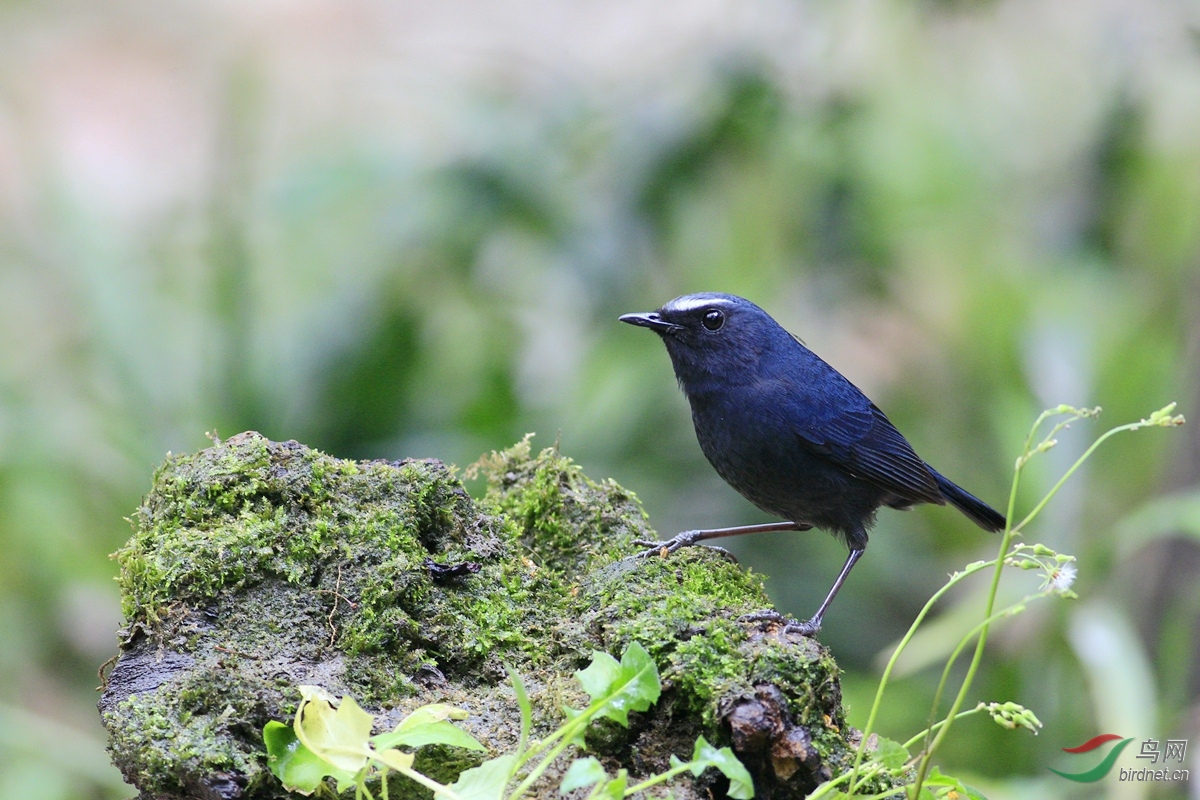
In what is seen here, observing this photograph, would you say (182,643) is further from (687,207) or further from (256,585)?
(687,207)

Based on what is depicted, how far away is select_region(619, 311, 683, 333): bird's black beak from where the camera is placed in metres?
3.62

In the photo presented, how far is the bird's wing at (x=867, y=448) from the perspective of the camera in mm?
3582

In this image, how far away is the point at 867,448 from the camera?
3695mm

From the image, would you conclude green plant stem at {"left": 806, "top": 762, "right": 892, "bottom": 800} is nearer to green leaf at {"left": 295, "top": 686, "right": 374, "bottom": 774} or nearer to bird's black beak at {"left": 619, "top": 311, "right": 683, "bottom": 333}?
green leaf at {"left": 295, "top": 686, "right": 374, "bottom": 774}

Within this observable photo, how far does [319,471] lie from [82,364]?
494 centimetres

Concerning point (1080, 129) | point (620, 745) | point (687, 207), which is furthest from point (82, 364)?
point (1080, 129)

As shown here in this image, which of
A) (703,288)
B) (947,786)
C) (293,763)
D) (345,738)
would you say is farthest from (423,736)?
(703,288)

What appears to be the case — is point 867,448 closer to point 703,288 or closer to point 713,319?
point 713,319

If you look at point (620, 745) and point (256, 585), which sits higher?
point (256, 585)

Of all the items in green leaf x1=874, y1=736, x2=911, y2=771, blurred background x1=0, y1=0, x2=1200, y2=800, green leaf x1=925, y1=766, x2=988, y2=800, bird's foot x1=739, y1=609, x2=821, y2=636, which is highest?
blurred background x1=0, y1=0, x2=1200, y2=800

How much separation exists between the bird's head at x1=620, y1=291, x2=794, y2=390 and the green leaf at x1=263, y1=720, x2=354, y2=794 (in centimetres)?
199

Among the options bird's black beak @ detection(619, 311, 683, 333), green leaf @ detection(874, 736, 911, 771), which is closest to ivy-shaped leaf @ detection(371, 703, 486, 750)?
green leaf @ detection(874, 736, 911, 771)

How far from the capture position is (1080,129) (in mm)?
7758

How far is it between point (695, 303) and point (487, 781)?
7.33ft
